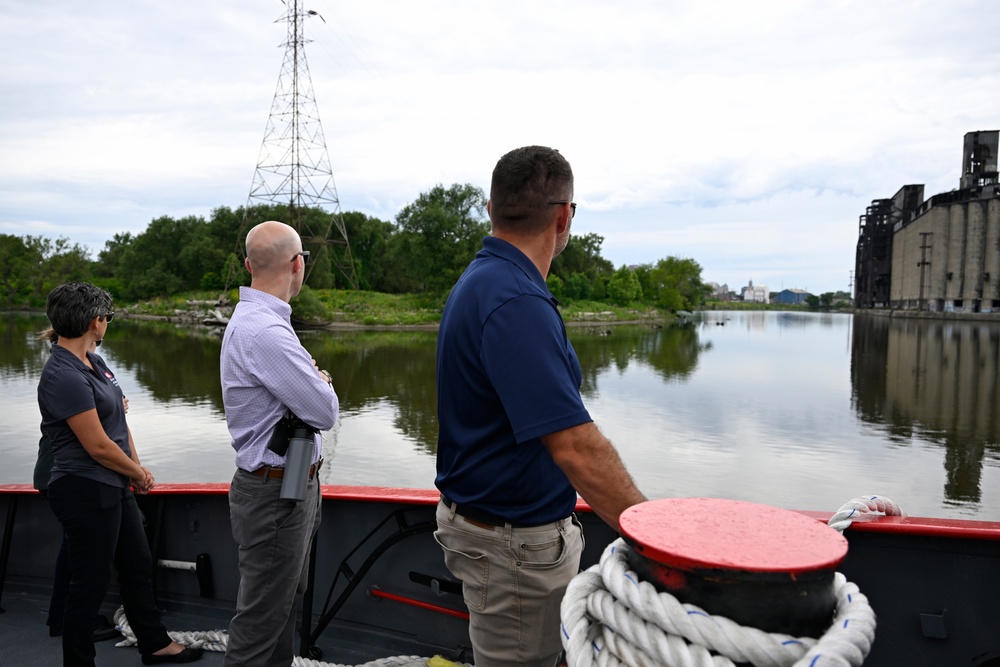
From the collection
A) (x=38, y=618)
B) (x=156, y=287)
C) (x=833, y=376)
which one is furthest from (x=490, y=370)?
(x=156, y=287)

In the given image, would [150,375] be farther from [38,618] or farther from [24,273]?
[24,273]

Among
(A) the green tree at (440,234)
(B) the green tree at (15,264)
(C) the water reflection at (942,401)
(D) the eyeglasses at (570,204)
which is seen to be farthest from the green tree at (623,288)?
(D) the eyeglasses at (570,204)

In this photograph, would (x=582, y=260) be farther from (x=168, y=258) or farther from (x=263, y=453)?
(x=263, y=453)

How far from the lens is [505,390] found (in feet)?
4.73

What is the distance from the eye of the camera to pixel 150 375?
66.2 feet

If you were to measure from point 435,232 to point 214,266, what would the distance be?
22391 millimetres

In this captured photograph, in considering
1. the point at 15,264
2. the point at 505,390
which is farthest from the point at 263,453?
the point at 15,264

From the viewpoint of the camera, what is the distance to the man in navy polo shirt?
1.50 metres

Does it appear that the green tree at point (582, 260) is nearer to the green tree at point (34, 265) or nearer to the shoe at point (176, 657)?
the green tree at point (34, 265)

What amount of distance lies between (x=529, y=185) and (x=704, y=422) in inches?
533

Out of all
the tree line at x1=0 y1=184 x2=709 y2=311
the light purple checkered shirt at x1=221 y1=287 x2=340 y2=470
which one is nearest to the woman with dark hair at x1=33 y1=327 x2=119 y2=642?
the light purple checkered shirt at x1=221 y1=287 x2=340 y2=470

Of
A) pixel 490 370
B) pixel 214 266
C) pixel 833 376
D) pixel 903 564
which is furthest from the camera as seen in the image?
pixel 214 266

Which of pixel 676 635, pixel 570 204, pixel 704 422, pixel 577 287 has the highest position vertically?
pixel 577 287

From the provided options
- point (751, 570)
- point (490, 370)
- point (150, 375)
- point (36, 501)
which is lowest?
point (150, 375)
